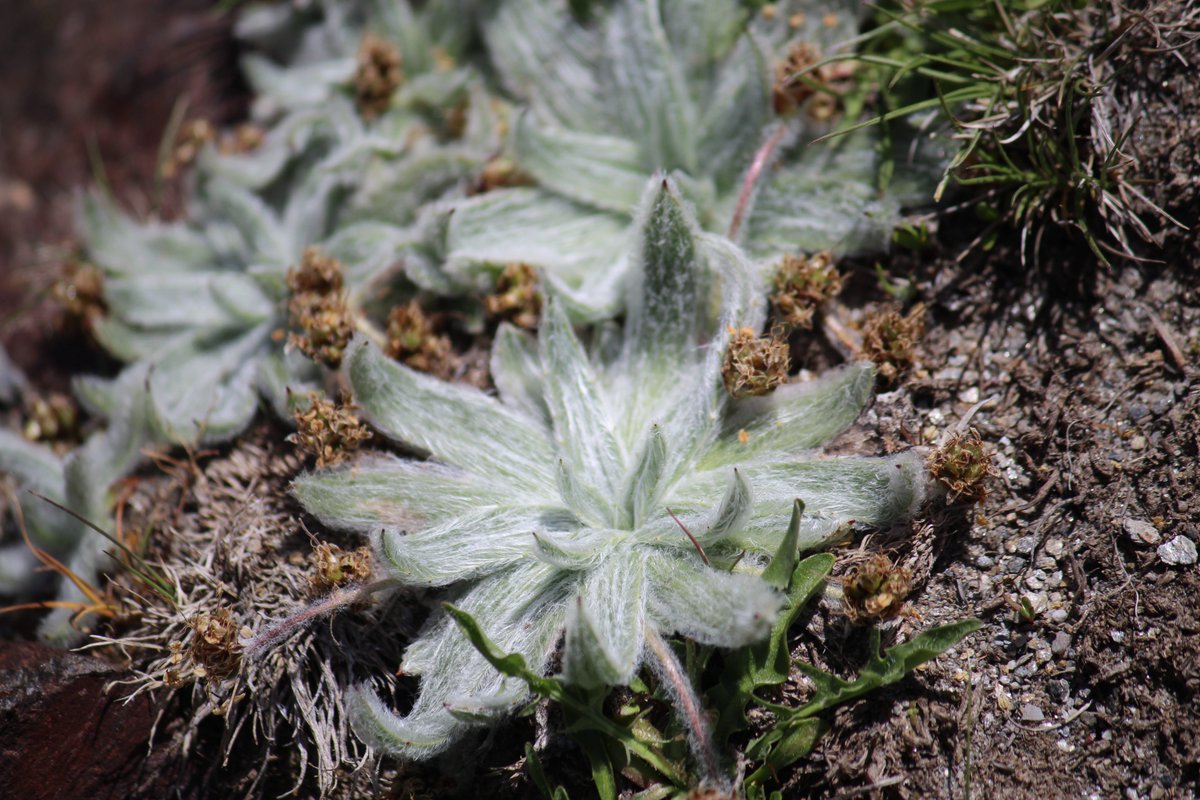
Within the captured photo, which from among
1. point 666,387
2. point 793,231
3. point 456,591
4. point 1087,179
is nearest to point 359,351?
point 456,591

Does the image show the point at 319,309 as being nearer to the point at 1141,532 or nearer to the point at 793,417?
the point at 793,417

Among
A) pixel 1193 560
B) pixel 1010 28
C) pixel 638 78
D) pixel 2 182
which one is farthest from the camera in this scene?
pixel 2 182

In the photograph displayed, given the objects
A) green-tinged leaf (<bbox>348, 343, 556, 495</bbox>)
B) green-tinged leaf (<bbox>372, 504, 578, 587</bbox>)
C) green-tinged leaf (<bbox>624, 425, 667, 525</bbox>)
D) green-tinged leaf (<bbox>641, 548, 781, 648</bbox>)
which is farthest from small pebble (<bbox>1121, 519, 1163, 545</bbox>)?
green-tinged leaf (<bbox>348, 343, 556, 495</bbox>)

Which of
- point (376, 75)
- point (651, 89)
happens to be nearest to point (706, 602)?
point (651, 89)

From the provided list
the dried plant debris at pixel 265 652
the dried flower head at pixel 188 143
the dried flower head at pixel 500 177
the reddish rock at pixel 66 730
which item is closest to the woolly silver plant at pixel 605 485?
the dried plant debris at pixel 265 652

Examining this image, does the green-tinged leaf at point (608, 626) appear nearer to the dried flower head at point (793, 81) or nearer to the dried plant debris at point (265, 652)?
the dried plant debris at point (265, 652)

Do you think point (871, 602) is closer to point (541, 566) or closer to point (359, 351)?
point (541, 566)
